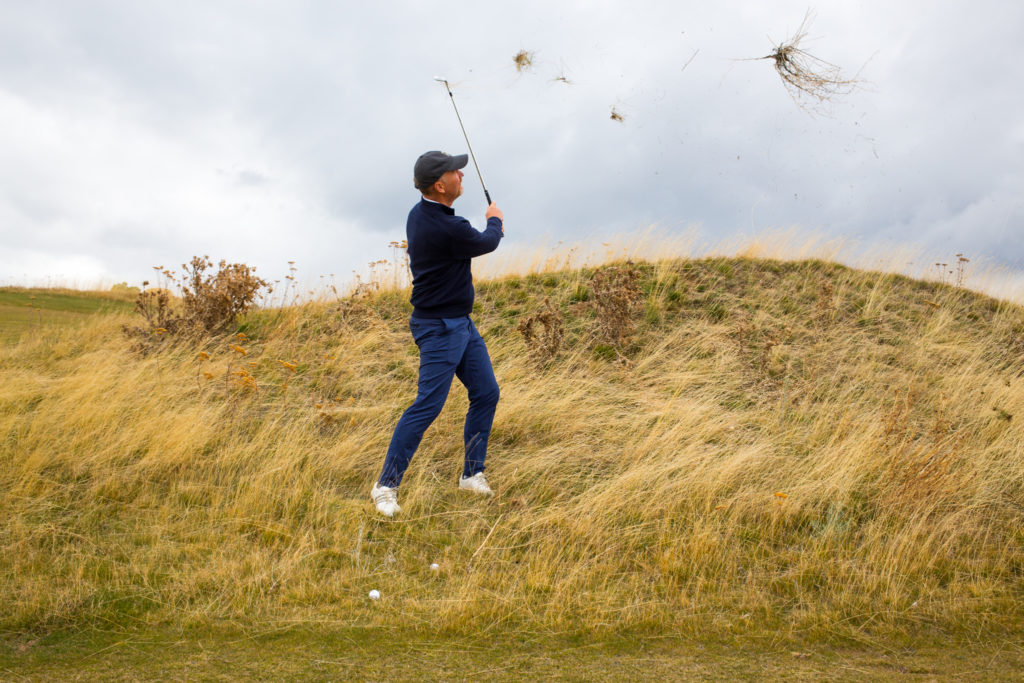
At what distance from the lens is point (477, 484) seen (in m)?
4.98

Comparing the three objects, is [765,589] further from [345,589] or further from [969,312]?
[969,312]

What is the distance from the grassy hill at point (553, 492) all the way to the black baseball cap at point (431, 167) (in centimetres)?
214

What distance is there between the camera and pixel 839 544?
4.35 meters

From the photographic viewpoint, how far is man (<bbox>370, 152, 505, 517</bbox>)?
14.3 ft

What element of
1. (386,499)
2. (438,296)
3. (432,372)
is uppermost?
(438,296)

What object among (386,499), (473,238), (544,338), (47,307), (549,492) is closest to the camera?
(473,238)

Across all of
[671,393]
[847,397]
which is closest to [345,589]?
Answer: [671,393]

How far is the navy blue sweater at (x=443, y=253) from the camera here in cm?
432

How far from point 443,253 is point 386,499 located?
1.66 m

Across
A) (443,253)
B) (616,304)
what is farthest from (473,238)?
(616,304)

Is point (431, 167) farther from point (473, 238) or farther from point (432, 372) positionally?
point (432, 372)

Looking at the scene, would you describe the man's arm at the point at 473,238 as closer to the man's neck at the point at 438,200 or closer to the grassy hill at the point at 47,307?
the man's neck at the point at 438,200

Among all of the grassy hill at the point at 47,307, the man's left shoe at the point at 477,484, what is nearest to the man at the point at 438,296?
the man's left shoe at the point at 477,484

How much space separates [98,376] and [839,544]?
6.90 m
